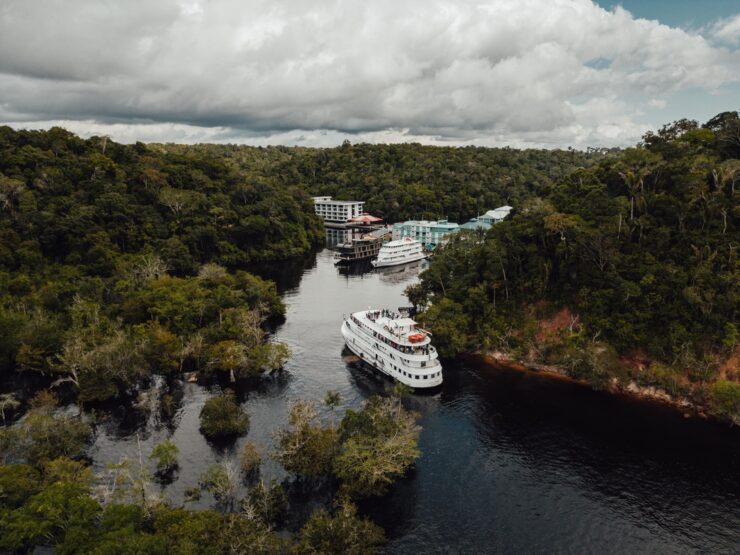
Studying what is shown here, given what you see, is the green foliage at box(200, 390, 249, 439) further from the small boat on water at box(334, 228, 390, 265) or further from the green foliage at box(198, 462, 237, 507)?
the small boat on water at box(334, 228, 390, 265)

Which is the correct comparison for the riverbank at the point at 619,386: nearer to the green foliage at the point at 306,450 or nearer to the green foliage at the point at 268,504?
the green foliage at the point at 306,450

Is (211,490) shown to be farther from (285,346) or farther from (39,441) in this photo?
(285,346)

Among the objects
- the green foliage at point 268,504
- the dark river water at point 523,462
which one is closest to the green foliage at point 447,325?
the dark river water at point 523,462

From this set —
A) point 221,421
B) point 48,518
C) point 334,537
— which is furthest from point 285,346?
point 48,518

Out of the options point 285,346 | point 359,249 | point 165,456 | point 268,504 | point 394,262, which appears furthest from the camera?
point 359,249

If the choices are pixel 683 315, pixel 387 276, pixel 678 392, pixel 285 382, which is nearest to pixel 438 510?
pixel 285 382

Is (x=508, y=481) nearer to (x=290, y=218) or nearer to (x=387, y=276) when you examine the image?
(x=387, y=276)
